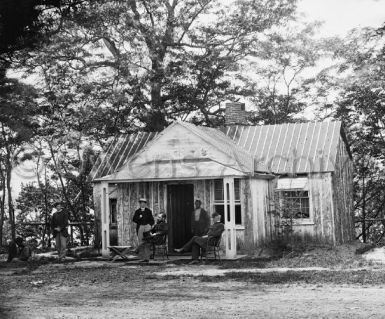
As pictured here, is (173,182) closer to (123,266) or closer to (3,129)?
(123,266)

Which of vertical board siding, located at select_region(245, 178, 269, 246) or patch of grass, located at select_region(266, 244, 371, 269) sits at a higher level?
vertical board siding, located at select_region(245, 178, 269, 246)

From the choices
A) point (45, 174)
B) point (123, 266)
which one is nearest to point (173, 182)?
point (123, 266)

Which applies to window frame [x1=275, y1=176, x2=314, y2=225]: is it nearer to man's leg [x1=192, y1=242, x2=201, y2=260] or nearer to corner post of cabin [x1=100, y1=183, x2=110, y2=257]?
man's leg [x1=192, y1=242, x2=201, y2=260]

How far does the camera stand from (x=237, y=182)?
21312 mm

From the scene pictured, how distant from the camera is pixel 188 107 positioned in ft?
105

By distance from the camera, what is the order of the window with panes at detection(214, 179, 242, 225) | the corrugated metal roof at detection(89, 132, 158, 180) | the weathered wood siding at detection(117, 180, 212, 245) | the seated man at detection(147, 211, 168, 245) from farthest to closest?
the corrugated metal roof at detection(89, 132, 158, 180) < the weathered wood siding at detection(117, 180, 212, 245) < the window with panes at detection(214, 179, 242, 225) < the seated man at detection(147, 211, 168, 245)

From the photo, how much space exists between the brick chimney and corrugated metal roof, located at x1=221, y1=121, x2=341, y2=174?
872 mm

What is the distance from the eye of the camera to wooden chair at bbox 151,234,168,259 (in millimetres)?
19575

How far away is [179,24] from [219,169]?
41.9 ft

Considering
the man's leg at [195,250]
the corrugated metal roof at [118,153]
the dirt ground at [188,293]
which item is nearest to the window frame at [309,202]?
the man's leg at [195,250]

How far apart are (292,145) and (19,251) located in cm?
999

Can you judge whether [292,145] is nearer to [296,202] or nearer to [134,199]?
[296,202]

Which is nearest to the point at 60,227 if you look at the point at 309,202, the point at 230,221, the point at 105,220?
→ the point at 105,220

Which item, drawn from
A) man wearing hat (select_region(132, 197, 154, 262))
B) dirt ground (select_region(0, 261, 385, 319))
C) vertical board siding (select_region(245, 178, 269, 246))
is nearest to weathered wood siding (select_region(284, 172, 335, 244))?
vertical board siding (select_region(245, 178, 269, 246))
